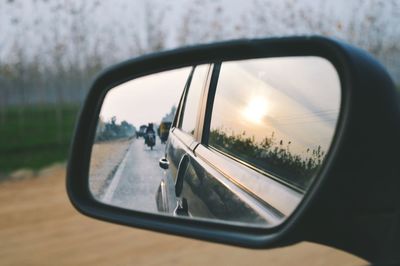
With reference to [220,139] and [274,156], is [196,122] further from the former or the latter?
[274,156]

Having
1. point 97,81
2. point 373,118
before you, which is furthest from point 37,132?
point 373,118

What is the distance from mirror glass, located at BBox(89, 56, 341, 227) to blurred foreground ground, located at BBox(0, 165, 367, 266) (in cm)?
203

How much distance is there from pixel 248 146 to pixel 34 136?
17.0m

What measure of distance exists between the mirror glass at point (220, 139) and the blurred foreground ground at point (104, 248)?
2030 mm

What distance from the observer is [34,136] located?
697 inches

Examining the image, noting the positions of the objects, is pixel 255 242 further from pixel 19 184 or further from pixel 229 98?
pixel 19 184

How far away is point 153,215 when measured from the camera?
167cm

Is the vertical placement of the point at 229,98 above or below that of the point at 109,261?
above

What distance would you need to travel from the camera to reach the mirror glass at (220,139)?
1409 mm

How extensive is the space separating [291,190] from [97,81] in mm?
987

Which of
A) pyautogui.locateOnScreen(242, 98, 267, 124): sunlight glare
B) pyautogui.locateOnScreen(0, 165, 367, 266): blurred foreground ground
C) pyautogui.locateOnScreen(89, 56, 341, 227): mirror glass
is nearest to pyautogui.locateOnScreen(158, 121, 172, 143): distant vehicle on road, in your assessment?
pyautogui.locateOnScreen(89, 56, 341, 227): mirror glass

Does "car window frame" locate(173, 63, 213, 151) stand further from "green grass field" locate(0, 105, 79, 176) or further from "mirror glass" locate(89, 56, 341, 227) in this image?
"green grass field" locate(0, 105, 79, 176)

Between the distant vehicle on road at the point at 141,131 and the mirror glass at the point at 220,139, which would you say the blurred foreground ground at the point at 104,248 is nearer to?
the mirror glass at the point at 220,139

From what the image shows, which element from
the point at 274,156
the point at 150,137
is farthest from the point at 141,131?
the point at 274,156
